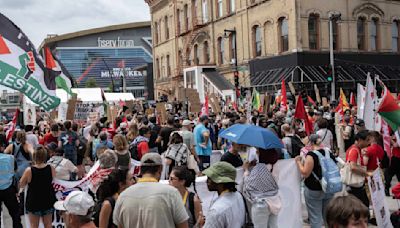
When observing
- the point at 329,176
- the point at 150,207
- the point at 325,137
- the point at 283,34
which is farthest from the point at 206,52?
the point at 150,207

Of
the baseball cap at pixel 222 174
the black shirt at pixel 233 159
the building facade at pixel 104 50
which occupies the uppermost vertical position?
the building facade at pixel 104 50

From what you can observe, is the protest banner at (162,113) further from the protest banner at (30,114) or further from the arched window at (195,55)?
the arched window at (195,55)

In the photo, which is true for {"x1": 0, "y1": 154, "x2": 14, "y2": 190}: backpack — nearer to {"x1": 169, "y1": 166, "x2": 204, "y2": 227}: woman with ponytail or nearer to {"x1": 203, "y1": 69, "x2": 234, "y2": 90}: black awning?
{"x1": 169, "y1": 166, "x2": 204, "y2": 227}: woman with ponytail

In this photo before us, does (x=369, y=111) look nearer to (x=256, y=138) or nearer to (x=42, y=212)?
(x=256, y=138)

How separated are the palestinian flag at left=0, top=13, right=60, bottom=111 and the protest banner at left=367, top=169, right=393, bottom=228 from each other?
7.67 m

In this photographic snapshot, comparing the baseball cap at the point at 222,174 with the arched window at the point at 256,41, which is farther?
the arched window at the point at 256,41

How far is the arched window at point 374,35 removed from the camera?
3325 cm

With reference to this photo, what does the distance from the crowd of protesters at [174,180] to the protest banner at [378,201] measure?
0.48ft

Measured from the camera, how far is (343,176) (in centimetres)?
688

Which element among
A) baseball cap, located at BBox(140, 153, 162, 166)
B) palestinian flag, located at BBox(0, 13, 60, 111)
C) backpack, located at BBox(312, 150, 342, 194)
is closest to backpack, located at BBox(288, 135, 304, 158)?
backpack, located at BBox(312, 150, 342, 194)

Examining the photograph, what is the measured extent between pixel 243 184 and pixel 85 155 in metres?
6.06

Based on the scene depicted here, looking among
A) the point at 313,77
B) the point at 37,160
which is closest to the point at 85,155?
the point at 37,160

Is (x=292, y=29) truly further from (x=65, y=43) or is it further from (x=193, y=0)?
(x=65, y=43)

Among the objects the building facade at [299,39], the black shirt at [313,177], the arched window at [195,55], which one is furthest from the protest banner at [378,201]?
the arched window at [195,55]
